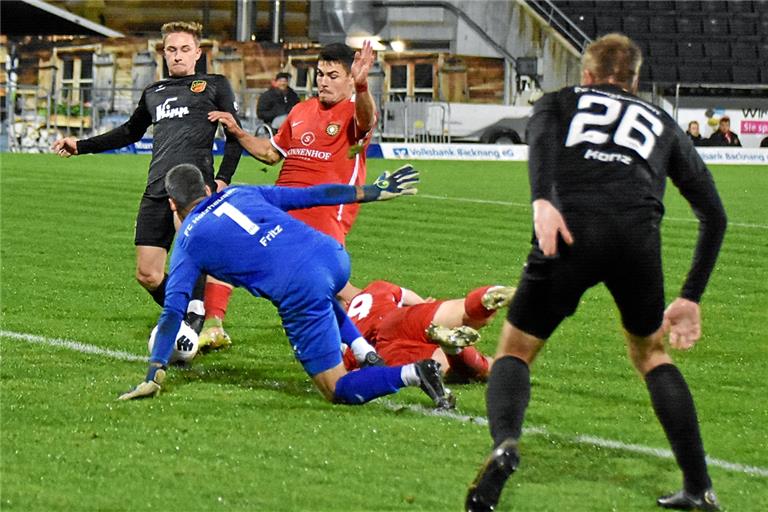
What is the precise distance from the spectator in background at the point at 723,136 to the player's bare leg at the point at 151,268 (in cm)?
2518

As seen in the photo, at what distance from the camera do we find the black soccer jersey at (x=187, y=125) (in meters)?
8.70

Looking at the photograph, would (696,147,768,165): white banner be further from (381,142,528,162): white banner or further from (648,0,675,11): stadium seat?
(648,0,675,11): stadium seat

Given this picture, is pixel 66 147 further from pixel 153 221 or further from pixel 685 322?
pixel 685 322

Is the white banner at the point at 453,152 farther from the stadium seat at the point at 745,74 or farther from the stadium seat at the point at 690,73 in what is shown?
the stadium seat at the point at 745,74

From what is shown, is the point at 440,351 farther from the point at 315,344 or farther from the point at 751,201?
the point at 751,201

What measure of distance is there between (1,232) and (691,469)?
11.0 m

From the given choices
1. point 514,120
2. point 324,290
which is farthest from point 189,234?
point 514,120

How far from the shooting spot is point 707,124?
111 feet

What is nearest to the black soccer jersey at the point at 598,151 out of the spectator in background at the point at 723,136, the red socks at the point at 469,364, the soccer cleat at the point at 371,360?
the soccer cleat at the point at 371,360

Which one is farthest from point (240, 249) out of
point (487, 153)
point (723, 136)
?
point (723, 136)

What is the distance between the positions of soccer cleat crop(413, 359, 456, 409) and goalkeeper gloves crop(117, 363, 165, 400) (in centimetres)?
134

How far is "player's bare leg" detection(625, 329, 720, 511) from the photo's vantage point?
16.3ft

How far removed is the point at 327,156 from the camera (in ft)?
28.5

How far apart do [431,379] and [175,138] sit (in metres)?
3.17
